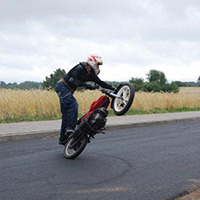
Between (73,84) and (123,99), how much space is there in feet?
3.70

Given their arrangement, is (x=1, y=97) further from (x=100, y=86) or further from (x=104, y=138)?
(x=100, y=86)

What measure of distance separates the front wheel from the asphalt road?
1050mm

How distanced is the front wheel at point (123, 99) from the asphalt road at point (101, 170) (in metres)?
1.05

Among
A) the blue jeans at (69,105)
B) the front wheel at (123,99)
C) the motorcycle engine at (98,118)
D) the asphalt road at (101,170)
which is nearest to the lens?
the asphalt road at (101,170)

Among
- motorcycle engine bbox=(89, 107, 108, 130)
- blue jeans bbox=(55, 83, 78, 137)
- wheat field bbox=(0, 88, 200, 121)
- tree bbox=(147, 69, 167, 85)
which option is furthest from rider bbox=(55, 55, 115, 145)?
tree bbox=(147, 69, 167, 85)

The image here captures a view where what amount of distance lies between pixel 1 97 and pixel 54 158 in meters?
8.31

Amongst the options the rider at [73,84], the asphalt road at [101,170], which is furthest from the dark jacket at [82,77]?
the asphalt road at [101,170]

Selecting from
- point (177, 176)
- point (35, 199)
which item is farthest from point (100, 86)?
point (35, 199)

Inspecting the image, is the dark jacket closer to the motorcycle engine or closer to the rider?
the rider

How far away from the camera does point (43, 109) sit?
14758 millimetres

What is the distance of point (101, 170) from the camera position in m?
5.99

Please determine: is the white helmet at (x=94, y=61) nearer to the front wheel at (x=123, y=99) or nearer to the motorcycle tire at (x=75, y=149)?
the front wheel at (x=123, y=99)

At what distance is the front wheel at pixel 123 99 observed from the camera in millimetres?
5957

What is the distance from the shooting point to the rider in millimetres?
6523
